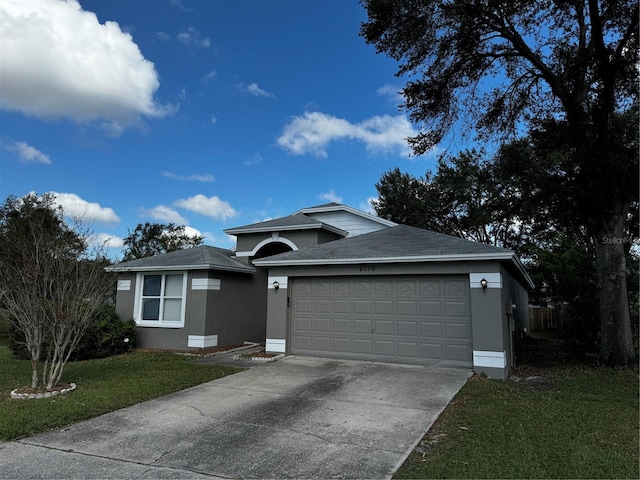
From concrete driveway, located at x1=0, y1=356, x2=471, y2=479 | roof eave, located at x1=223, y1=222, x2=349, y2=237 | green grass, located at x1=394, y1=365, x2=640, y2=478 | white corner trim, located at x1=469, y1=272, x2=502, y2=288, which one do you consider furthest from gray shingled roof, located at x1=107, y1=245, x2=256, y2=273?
green grass, located at x1=394, y1=365, x2=640, y2=478

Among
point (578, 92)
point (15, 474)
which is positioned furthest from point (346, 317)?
point (578, 92)

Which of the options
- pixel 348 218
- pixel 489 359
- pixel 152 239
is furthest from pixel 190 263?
pixel 152 239

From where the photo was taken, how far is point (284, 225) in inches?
591

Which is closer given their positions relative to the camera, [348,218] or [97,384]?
[97,384]

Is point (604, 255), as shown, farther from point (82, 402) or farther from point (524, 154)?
point (82, 402)

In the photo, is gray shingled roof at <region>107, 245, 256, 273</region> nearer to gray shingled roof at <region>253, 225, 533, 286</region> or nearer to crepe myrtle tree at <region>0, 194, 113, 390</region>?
gray shingled roof at <region>253, 225, 533, 286</region>

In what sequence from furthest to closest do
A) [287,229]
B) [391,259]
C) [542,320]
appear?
[542,320] → [287,229] → [391,259]

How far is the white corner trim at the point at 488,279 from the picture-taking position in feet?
29.7

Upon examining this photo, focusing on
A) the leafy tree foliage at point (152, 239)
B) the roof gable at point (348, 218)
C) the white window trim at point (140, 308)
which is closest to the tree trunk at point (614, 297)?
the roof gable at point (348, 218)

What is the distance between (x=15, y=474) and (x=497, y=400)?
6527 mm

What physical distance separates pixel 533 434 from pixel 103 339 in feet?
37.5

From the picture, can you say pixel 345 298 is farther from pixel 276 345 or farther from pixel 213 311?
pixel 213 311

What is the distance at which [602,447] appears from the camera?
15.3 feet

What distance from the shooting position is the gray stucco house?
927 cm
